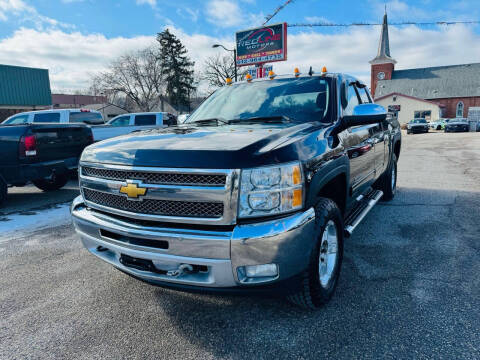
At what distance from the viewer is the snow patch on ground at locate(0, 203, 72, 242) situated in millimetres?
4590

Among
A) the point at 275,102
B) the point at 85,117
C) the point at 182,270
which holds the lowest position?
the point at 182,270

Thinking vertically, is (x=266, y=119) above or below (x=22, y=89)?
below

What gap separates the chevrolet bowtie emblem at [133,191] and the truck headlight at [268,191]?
2.26ft

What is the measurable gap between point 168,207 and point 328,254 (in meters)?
1.36

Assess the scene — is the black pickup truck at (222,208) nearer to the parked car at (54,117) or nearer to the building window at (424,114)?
the parked car at (54,117)

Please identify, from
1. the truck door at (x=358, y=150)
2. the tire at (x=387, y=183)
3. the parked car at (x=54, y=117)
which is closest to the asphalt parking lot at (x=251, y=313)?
the truck door at (x=358, y=150)

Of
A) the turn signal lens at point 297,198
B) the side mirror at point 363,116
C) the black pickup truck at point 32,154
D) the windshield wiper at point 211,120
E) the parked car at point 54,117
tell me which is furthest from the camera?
the parked car at point 54,117

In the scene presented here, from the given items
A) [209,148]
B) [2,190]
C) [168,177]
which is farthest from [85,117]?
[209,148]

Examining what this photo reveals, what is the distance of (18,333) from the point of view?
238cm

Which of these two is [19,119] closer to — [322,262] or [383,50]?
[322,262]

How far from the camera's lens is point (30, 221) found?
5102 mm

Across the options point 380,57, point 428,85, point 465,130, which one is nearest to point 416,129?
point 465,130

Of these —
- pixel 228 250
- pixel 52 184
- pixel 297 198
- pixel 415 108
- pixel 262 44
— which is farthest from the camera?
pixel 415 108

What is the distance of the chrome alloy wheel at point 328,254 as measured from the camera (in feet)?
8.41
